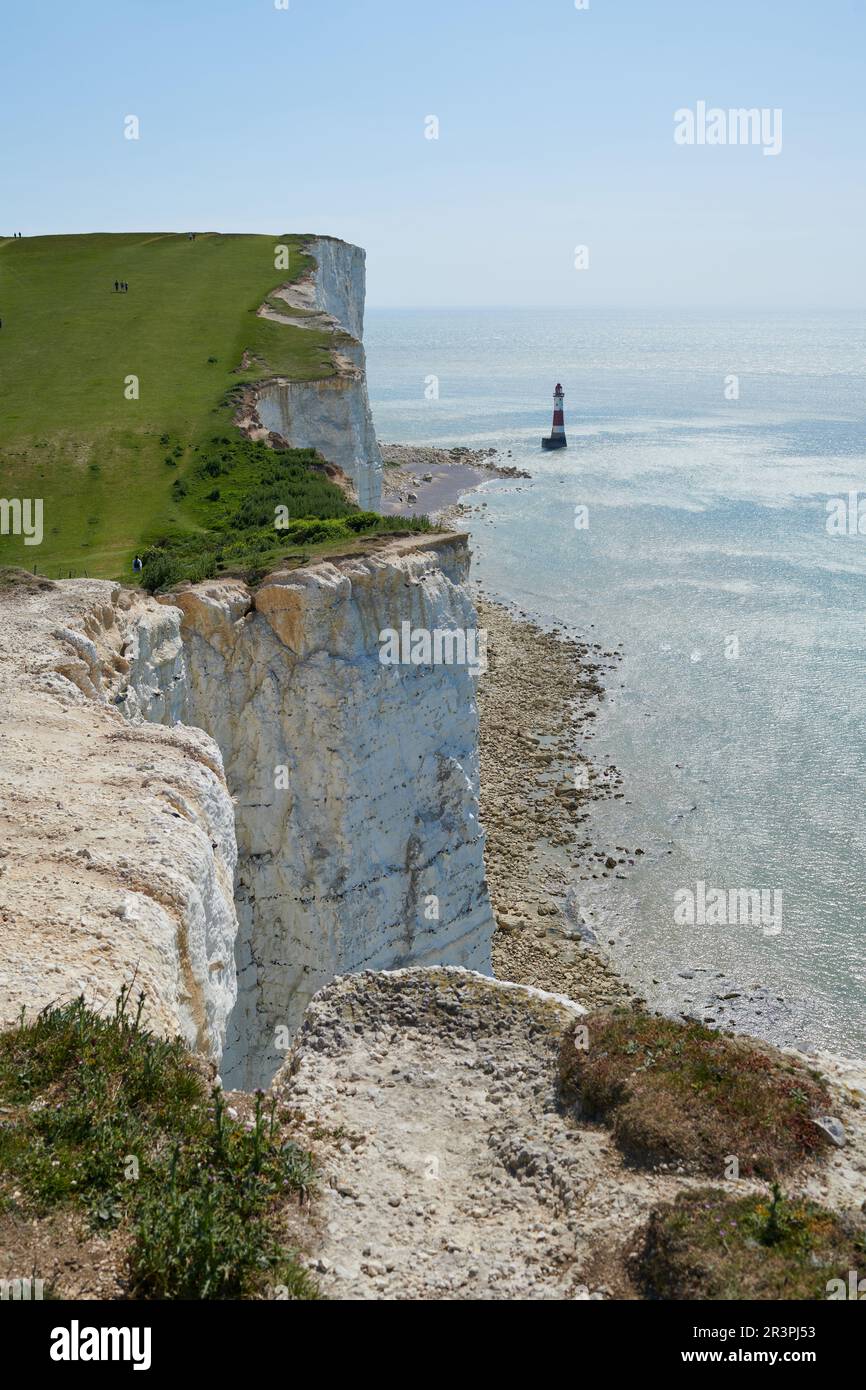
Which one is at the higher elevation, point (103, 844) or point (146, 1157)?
point (103, 844)

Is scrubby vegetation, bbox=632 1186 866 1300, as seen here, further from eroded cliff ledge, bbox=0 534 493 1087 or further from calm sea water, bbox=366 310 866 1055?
calm sea water, bbox=366 310 866 1055

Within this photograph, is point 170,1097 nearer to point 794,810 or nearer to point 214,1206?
point 214,1206

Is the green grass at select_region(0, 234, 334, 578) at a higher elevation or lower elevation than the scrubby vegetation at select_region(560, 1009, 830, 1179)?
higher

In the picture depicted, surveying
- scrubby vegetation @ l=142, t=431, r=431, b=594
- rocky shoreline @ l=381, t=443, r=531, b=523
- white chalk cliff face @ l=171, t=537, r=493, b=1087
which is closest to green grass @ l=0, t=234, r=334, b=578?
scrubby vegetation @ l=142, t=431, r=431, b=594

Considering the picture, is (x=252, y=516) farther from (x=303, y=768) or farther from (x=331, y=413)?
(x=331, y=413)

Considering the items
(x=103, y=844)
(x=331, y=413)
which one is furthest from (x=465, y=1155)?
(x=331, y=413)

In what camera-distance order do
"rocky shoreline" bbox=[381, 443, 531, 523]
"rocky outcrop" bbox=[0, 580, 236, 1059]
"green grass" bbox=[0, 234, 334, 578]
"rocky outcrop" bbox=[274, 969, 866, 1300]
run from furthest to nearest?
"rocky shoreline" bbox=[381, 443, 531, 523] → "green grass" bbox=[0, 234, 334, 578] → "rocky outcrop" bbox=[0, 580, 236, 1059] → "rocky outcrop" bbox=[274, 969, 866, 1300]
